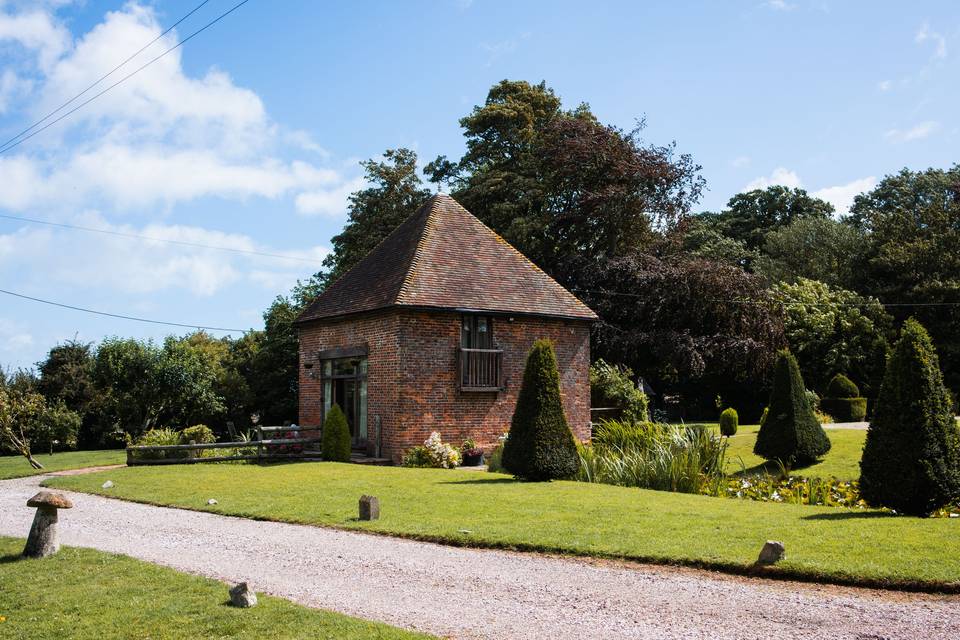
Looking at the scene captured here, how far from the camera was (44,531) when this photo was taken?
924 centimetres

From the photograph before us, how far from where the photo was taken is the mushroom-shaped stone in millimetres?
9195

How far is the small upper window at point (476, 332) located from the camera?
21312 mm

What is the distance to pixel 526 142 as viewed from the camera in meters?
40.2

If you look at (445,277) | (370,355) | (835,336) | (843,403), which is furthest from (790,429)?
(835,336)

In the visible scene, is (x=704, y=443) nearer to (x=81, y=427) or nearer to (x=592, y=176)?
(x=592, y=176)

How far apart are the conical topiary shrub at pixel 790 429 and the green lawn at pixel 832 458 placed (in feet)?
1.19

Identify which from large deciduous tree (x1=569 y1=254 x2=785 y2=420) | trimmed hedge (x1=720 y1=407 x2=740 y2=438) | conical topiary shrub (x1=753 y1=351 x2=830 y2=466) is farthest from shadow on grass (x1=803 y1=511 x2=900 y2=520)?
large deciduous tree (x1=569 y1=254 x2=785 y2=420)

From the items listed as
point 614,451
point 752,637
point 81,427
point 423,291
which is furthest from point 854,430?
point 81,427

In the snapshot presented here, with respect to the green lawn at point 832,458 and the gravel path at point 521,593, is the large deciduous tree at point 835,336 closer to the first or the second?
the green lawn at point 832,458

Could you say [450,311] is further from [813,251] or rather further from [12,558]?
[813,251]

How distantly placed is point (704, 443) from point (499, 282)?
8.88 metres

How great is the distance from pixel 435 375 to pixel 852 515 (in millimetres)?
11695

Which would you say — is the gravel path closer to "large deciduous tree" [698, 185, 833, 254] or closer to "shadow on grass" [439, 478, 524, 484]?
"shadow on grass" [439, 478, 524, 484]

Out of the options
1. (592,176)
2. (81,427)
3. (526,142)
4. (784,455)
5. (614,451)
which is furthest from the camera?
(526,142)
